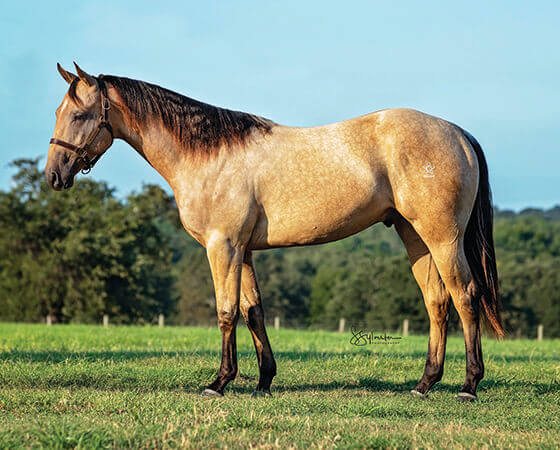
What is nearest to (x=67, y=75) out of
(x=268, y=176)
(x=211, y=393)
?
(x=268, y=176)

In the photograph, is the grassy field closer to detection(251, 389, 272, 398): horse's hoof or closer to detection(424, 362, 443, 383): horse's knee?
detection(251, 389, 272, 398): horse's hoof

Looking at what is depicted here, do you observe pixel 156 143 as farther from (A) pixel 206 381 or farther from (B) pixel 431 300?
→ (B) pixel 431 300

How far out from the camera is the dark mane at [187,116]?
20.7 feet

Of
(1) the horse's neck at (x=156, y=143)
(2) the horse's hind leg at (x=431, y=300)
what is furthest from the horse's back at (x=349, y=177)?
(1) the horse's neck at (x=156, y=143)

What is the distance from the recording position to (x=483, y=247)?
6.69m

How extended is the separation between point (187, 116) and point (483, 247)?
367cm

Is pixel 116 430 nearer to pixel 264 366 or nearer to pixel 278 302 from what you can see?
pixel 264 366

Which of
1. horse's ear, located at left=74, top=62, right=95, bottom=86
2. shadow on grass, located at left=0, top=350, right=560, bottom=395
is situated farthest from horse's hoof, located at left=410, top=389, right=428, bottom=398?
horse's ear, located at left=74, top=62, right=95, bottom=86

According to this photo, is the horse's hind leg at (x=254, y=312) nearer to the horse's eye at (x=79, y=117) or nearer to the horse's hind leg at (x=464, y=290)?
the horse's hind leg at (x=464, y=290)

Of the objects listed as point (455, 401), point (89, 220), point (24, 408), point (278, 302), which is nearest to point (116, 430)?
point (24, 408)

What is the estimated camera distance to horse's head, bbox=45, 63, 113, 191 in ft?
20.5

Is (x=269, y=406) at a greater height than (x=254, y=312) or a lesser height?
lesser

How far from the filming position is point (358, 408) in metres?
5.11

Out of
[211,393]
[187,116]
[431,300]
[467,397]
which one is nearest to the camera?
[211,393]
